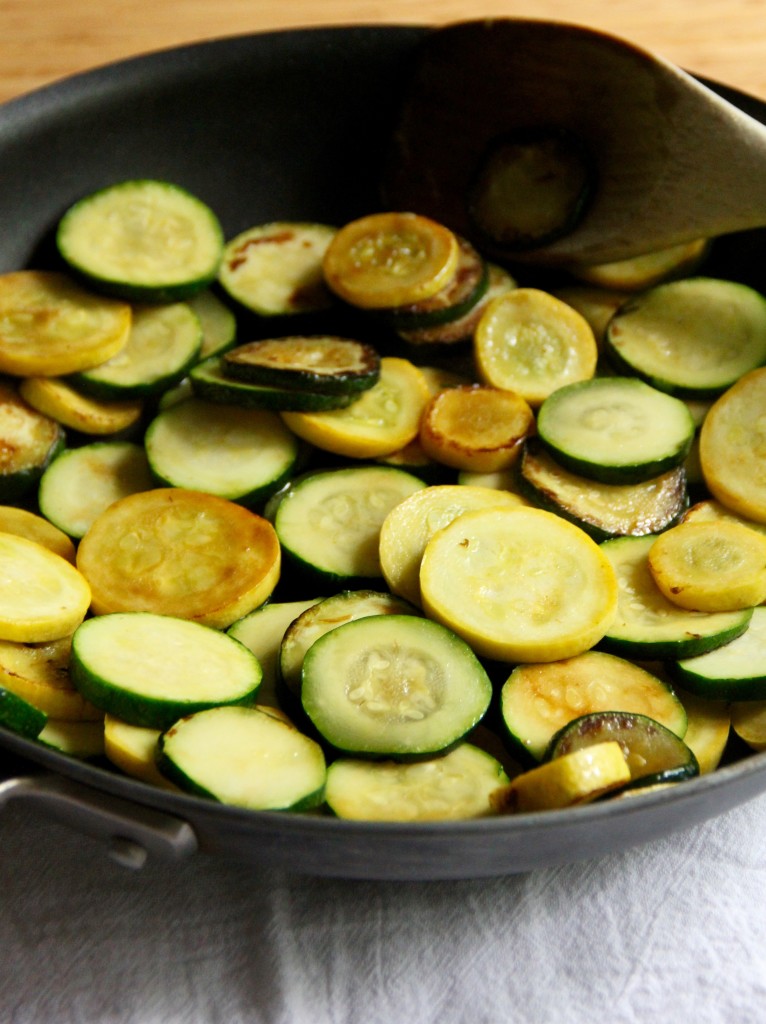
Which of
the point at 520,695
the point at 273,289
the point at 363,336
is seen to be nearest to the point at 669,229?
the point at 363,336

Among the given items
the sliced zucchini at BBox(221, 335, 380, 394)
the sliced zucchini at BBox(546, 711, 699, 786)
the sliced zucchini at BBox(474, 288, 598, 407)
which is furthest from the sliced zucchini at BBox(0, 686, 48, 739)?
the sliced zucchini at BBox(474, 288, 598, 407)

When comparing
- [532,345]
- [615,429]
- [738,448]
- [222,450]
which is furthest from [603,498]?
[222,450]

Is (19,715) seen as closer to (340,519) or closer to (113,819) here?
(113,819)

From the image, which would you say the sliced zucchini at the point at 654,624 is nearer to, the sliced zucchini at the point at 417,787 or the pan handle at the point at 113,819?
the sliced zucchini at the point at 417,787

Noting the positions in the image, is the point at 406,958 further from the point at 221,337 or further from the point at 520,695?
the point at 221,337

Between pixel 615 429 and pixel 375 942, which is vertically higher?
pixel 615 429

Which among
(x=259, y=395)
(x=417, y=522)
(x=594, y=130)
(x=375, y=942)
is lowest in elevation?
(x=375, y=942)
